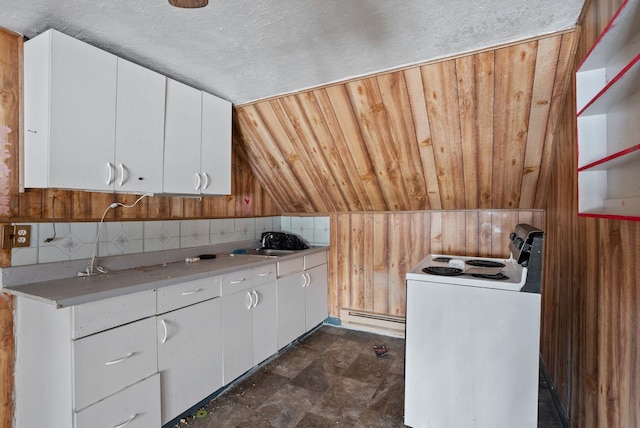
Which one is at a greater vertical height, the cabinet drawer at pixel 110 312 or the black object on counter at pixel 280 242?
the black object on counter at pixel 280 242

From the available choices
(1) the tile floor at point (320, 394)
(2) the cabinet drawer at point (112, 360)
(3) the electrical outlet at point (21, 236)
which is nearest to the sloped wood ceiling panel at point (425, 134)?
(1) the tile floor at point (320, 394)

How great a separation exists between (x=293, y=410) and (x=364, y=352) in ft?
3.25

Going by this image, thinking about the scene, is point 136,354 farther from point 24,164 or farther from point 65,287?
point 24,164

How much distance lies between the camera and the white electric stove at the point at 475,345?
163 cm

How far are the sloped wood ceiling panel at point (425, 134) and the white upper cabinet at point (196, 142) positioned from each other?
361 mm

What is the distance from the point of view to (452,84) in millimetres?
2014

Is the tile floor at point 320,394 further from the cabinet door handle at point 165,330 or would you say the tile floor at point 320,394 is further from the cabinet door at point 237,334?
the cabinet door handle at point 165,330

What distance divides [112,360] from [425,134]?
7.71 ft

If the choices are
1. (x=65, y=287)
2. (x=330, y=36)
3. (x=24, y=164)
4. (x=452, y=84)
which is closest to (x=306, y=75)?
(x=330, y=36)

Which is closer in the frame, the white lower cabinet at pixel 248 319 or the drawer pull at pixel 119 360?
the drawer pull at pixel 119 360

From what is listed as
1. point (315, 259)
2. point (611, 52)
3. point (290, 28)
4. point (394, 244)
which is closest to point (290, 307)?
point (315, 259)

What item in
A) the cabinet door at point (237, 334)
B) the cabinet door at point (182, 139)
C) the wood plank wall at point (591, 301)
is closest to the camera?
the wood plank wall at point (591, 301)

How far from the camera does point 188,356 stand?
1.91m

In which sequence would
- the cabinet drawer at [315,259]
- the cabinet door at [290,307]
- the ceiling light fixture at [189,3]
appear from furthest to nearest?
1. the cabinet drawer at [315,259]
2. the cabinet door at [290,307]
3. the ceiling light fixture at [189,3]
